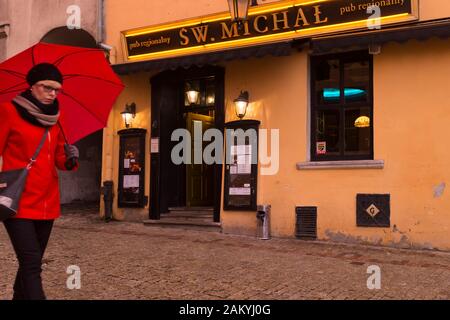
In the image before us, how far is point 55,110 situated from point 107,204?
7.32 metres

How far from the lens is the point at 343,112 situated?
8.73 m

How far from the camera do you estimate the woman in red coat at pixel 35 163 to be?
11.6 ft

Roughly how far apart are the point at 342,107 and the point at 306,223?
2.18m

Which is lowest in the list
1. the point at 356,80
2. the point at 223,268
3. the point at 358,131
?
the point at 223,268

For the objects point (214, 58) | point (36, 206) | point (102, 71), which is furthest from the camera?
point (214, 58)

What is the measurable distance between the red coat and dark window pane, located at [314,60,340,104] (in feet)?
20.1

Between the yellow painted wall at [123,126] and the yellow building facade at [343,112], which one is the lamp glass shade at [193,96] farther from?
the yellow painted wall at [123,126]

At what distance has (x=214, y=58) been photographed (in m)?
8.93

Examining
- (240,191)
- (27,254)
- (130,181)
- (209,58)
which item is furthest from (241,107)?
(27,254)

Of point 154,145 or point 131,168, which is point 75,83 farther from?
point 131,168

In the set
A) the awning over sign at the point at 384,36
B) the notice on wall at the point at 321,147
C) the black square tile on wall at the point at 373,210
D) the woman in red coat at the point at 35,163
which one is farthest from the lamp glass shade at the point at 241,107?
the woman in red coat at the point at 35,163

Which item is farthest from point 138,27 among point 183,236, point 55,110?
point 55,110

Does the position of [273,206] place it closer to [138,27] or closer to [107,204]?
[107,204]

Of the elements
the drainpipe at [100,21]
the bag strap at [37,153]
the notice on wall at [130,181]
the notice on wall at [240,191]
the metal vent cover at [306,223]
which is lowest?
the metal vent cover at [306,223]
